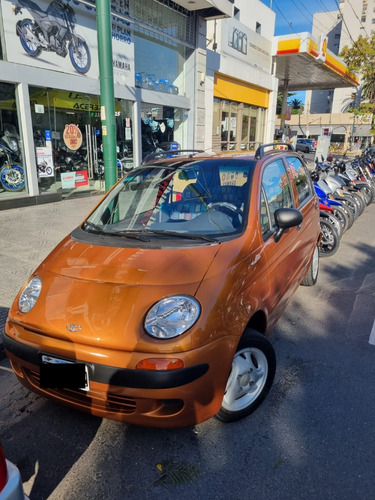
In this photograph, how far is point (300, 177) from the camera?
4281 millimetres

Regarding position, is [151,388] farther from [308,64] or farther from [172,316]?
[308,64]

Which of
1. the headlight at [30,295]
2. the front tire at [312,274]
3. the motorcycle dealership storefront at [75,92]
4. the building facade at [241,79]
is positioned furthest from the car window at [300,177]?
the building facade at [241,79]

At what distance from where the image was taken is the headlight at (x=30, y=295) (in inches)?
92.4

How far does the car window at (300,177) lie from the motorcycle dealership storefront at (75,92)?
6676 mm

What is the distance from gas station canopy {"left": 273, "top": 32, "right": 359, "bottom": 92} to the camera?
58.8 ft

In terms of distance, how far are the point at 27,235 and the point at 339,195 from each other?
241 inches

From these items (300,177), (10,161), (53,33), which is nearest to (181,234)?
(300,177)

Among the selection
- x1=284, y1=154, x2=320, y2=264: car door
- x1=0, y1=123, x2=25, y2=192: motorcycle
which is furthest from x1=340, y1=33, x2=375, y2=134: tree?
x1=284, y1=154, x2=320, y2=264: car door

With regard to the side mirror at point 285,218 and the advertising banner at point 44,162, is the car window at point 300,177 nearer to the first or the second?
the side mirror at point 285,218

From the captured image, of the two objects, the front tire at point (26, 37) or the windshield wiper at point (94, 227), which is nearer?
the windshield wiper at point (94, 227)

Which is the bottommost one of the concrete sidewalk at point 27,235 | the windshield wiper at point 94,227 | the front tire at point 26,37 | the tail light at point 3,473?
the concrete sidewalk at point 27,235

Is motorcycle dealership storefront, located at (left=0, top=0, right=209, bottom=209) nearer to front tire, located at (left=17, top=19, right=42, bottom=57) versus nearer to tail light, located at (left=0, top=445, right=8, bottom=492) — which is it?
front tire, located at (left=17, top=19, right=42, bottom=57)

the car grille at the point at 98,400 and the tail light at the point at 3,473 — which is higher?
the tail light at the point at 3,473

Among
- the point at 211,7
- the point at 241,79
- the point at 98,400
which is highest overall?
the point at 211,7
